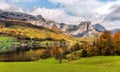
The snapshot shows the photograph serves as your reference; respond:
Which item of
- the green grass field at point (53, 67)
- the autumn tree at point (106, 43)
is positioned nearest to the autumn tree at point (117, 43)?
the autumn tree at point (106, 43)

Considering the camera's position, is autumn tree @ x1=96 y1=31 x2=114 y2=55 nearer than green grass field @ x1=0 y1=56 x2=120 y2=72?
No

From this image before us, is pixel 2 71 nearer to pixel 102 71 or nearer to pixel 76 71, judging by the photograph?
pixel 76 71

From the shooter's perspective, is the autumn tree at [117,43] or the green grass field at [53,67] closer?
the green grass field at [53,67]

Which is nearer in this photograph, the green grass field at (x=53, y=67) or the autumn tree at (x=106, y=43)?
the green grass field at (x=53, y=67)

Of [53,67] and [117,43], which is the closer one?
[53,67]

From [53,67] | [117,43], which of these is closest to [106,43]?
[117,43]

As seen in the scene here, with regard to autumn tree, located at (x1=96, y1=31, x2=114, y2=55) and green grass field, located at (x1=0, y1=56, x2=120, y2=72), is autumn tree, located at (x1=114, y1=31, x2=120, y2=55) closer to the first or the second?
autumn tree, located at (x1=96, y1=31, x2=114, y2=55)

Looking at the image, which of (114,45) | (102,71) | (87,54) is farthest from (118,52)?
(102,71)

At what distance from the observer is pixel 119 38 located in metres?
130

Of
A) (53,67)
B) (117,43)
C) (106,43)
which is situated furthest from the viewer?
(106,43)

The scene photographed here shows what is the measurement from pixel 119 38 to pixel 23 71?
83.7 m

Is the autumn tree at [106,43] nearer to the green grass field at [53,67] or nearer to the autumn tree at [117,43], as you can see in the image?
the autumn tree at [117,43]

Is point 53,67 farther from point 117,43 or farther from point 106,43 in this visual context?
point 117,43

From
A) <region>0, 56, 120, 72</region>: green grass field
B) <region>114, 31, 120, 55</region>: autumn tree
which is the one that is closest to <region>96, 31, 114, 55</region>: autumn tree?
<region>114, 31, 120, 55</region>: autumn tree
